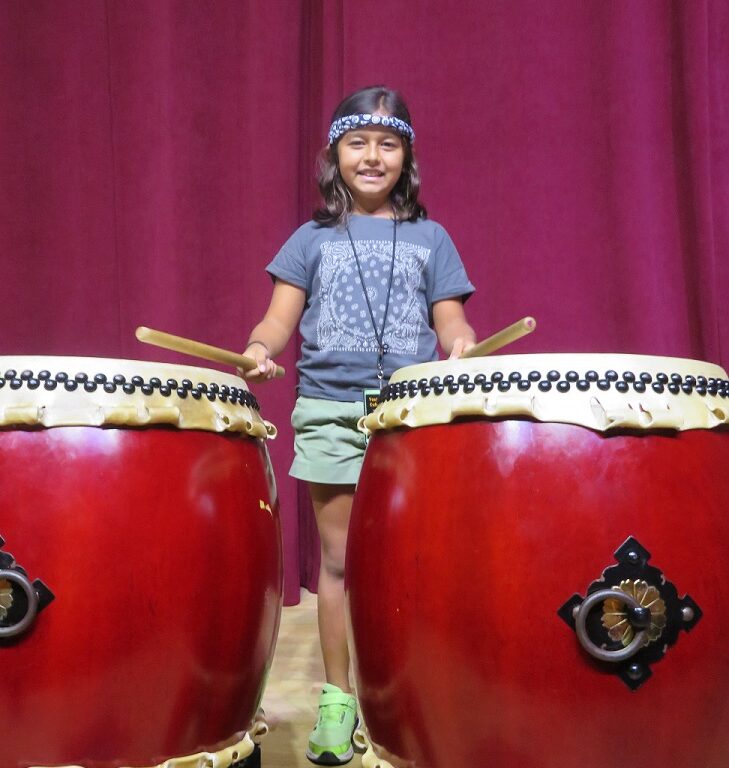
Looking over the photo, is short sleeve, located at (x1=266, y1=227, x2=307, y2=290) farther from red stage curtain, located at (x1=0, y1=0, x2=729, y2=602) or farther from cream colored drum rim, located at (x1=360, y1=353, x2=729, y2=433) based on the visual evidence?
red stage curtain, located at (x1=0, y1=0, x2=729, y2=602)

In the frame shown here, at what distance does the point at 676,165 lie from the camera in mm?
2049

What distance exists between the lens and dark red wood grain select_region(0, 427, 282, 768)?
798 mm

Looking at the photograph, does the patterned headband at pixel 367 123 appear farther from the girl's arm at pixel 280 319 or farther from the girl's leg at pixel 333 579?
the girl's leg at pixel 333 579

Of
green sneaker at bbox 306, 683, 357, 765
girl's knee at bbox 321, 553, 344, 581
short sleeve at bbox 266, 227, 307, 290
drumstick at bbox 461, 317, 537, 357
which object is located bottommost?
green sneaker at bbox 306, 683, 357, 765

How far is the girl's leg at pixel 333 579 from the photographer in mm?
1403

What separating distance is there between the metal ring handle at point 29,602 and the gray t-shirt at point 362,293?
697 millimetres

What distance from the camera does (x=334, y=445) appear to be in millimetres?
1397

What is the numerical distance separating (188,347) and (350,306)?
501 millimetres

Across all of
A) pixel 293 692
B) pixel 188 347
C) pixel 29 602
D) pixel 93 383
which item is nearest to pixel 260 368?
pixel 188 347

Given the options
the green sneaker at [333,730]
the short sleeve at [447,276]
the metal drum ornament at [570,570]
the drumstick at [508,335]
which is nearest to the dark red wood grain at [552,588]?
the metal drum ornament at [570,570]

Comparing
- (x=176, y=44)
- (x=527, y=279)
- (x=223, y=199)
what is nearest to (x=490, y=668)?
(x=527, y=279)

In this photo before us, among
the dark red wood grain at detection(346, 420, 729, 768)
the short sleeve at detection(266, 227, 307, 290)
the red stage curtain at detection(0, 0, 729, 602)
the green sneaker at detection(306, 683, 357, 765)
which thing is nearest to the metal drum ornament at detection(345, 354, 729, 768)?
the dark red wood grain at detection(346, 420, 729, 768)

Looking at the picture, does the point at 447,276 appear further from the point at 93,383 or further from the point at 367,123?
the point at 93,383

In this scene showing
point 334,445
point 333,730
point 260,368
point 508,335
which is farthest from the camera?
point 334,445
